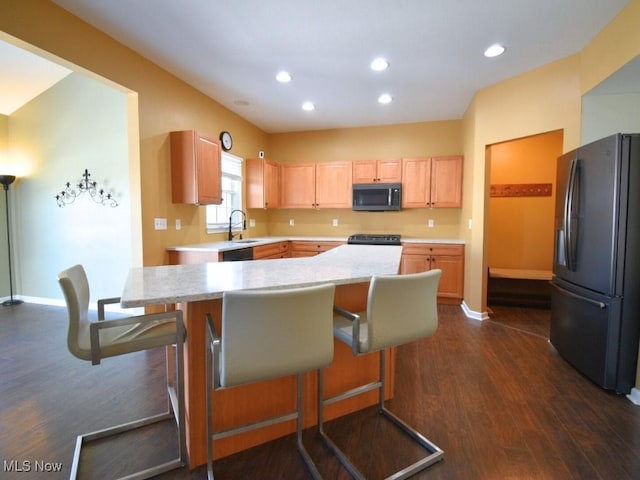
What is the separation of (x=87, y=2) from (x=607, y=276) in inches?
163

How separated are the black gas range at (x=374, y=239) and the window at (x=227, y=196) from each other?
1.83 meters

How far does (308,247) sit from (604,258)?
361 cm

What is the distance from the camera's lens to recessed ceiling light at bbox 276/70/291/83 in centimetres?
340

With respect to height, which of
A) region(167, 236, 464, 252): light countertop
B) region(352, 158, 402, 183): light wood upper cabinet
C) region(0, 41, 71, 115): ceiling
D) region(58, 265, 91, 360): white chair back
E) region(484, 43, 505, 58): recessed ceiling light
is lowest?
region(58, 265, 91, 360): white chair back

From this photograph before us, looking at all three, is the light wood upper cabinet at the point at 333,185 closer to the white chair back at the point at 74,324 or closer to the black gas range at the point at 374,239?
the black gas range at the point at 374,239

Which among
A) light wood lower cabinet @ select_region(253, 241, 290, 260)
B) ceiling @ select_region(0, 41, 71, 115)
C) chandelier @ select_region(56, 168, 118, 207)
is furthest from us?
light wood lower cabinet @ select_region(253, 241, 290, 260)

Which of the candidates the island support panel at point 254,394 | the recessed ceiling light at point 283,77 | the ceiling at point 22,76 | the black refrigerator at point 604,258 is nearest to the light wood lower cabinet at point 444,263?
the black refrigerator at point 604,258

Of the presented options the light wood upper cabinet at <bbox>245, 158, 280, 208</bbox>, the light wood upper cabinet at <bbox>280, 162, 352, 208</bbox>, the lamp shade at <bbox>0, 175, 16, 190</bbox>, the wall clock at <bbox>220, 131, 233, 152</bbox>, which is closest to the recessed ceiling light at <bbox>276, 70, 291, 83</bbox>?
the wall clock at <bbox>220, 131, 233, 152</bbox>

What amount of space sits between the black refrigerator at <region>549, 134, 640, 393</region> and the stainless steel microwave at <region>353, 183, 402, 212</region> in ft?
8.01

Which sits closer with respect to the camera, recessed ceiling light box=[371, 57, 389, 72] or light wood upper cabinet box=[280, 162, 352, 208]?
recessed ceiling light box=[371, 57, 389, 72]

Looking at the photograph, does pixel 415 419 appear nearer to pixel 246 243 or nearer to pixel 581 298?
pixel 581 298

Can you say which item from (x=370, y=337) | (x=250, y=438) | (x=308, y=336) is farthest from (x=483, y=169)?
(x=250, y=438)

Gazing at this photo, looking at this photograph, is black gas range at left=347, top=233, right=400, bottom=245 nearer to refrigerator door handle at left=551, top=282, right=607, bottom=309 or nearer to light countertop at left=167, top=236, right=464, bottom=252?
light countertop at left=167, top=236, right=464, bottom=252

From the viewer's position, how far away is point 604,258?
2.26 meters
